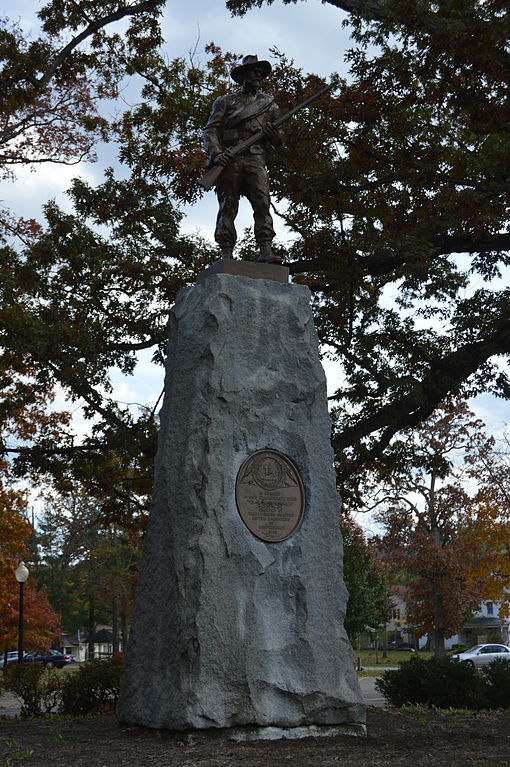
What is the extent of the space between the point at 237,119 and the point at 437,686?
24.7 feet

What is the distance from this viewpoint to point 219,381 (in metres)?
7.57

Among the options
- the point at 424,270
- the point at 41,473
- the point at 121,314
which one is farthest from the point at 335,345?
the point at 41,473

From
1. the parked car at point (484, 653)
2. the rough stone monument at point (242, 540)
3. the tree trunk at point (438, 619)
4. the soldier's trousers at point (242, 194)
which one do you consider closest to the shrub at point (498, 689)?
the rough stone monument at point (242, 540)

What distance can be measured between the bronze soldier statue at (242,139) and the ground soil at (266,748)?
176 inches

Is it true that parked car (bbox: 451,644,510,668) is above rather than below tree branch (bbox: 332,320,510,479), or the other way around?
below

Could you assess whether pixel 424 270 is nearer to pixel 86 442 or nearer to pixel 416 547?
pixel 86 442

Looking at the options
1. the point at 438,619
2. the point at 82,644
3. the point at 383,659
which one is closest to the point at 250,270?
the point at 438,619

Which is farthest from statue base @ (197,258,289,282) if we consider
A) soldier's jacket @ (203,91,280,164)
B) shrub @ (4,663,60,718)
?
shrub @ (4,663,60,718)

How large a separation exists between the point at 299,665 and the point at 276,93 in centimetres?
843

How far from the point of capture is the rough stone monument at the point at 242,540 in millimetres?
6914

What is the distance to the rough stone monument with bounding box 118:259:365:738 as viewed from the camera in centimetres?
691

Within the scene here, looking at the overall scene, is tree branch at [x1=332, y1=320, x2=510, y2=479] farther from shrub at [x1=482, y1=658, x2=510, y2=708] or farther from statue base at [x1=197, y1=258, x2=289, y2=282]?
statue base at [x1=197, y1=258, x2=289, y2=282]

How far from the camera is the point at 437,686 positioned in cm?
1123

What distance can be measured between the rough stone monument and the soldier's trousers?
2.24 feet
